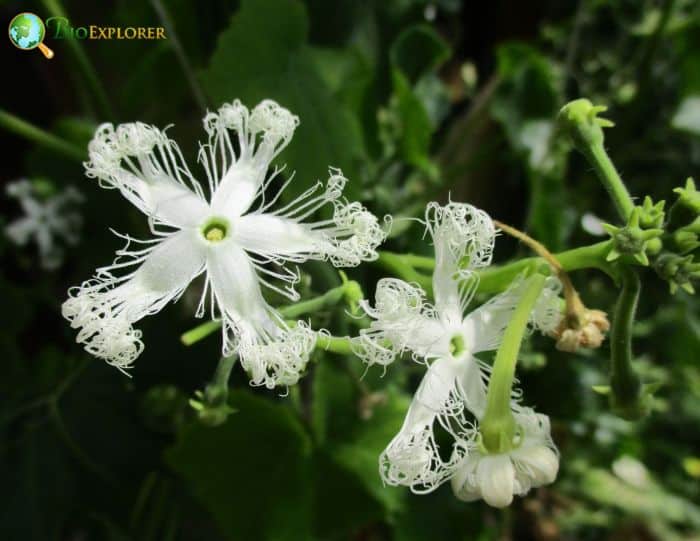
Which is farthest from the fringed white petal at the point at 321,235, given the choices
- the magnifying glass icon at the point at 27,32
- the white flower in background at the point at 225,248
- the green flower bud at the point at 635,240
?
the magnifying glass icon at the point at 27,32

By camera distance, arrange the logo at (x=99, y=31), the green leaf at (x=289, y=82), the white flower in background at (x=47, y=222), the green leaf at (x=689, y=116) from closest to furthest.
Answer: the green leaf at (x=289, y=82) → the logo at (x=99, y=31) → the green leaf at (x=689, y=116) → the white flower in background at (x=47, y=222)

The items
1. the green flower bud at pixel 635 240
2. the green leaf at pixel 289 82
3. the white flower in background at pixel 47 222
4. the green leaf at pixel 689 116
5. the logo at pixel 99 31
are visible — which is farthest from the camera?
the white flower in background at pixel 47 222

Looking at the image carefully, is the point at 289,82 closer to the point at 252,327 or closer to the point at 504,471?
the point at 252,327

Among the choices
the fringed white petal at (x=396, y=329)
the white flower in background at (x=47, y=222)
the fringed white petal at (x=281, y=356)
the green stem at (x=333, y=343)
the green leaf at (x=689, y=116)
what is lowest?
the fringed white petal at (x=281, y=356)

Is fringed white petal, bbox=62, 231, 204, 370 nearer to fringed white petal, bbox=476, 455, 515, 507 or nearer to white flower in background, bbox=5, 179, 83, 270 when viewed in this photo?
fringed white petal, bbox=476, 455, 515, 507

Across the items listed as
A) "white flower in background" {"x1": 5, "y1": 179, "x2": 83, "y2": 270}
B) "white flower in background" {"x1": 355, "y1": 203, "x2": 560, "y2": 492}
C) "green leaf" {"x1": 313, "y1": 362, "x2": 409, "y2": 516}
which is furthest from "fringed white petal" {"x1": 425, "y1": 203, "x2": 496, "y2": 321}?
"white flower in background" {"x1": 5, "y1": 179, "x2": 83, "y2": 270}

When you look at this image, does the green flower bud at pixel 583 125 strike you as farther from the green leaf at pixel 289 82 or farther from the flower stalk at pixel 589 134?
the green leaf at pixel 289 82

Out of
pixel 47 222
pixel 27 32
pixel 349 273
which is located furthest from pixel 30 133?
pixel 349 273

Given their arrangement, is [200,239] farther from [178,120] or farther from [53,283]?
[53,283]
